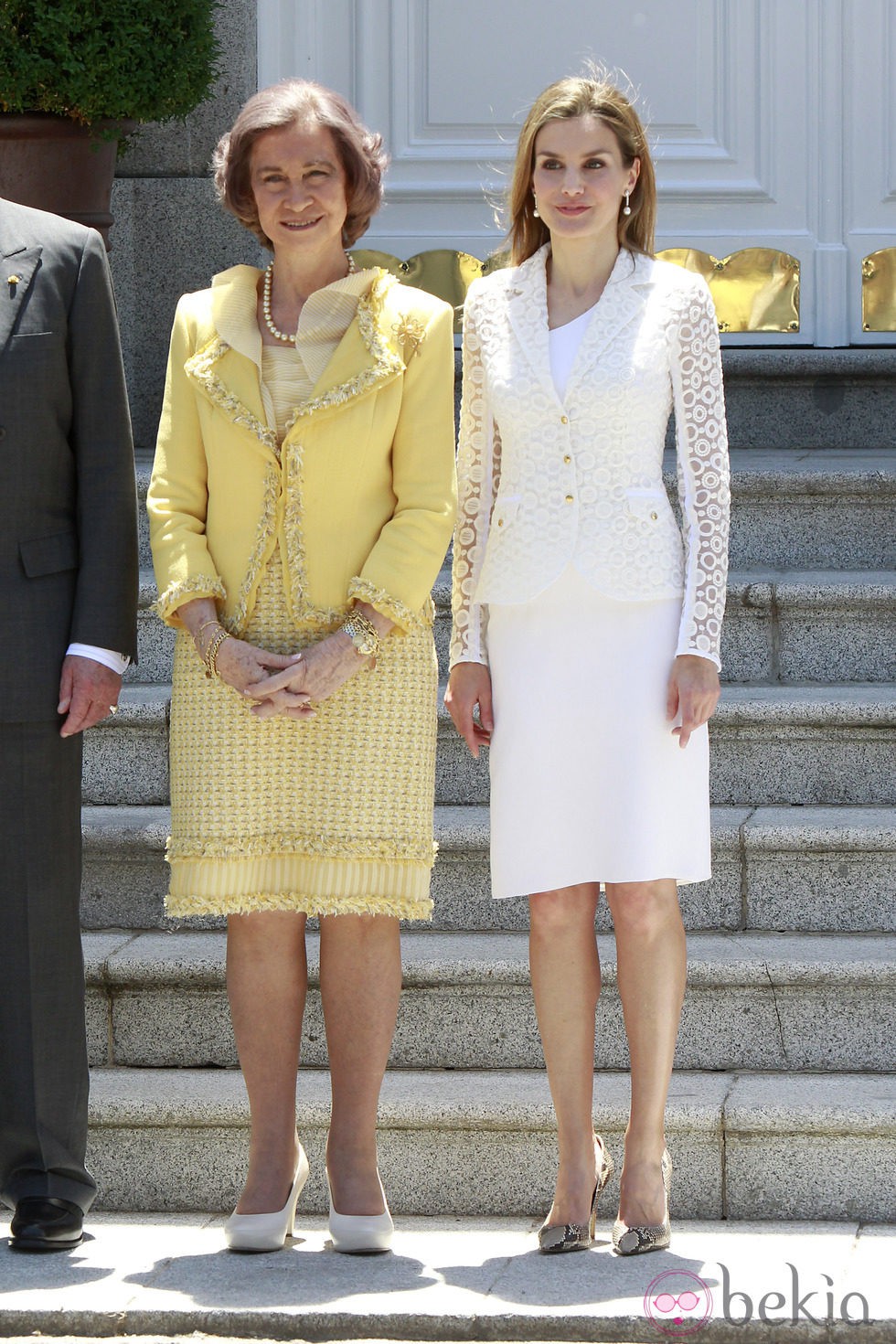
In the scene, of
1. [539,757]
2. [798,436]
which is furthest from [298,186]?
[798,436]

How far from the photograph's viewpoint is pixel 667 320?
305 centimetres

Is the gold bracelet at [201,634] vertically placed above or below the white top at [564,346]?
below

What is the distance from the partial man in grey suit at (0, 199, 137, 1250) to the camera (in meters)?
3.11

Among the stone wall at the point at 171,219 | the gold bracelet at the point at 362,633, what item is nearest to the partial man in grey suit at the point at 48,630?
the gold bracelet at the point at 362,633

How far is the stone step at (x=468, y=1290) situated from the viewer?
9.24 feet

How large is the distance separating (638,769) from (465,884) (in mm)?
980

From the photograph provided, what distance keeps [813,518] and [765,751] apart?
2.59 feet

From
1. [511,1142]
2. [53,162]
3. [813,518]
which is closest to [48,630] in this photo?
[511,1142]

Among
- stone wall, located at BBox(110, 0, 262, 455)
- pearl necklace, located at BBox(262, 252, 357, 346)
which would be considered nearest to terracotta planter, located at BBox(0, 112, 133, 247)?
stone wall, located at BBox(110, 0, 262, 455)

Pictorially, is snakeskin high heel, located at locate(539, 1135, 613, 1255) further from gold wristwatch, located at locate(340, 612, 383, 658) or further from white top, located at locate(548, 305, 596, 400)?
white top, located at locate(548, 305, 596, 400)

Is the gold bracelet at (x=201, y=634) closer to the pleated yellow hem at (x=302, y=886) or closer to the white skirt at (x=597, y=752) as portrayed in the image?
the pleated yellow hem at (x=302, y=886)

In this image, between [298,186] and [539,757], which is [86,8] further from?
[539,757]
